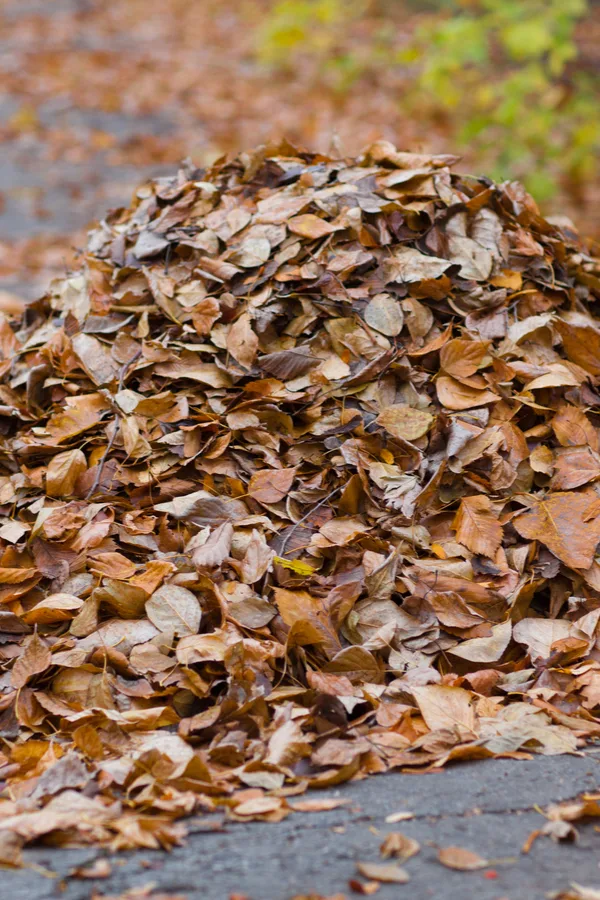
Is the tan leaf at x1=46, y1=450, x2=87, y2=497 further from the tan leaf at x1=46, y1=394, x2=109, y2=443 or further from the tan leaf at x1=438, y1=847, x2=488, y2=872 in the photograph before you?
the tan leaf at x1=438, y1=847, x2=488, y2=872

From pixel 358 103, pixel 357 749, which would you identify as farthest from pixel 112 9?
pixel 357 749

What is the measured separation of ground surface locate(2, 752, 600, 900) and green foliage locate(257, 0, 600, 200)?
3.46 meters

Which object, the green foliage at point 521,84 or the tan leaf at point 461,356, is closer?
the tan leaf at point 461,356

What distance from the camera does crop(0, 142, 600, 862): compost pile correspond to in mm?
1699

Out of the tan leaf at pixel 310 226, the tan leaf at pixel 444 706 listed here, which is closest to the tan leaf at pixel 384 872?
the tan leaf at pixel 444 706

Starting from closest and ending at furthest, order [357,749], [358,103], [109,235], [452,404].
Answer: [357,749], [452,404], [109,235], [358,103]

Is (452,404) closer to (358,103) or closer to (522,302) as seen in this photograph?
(522,302)

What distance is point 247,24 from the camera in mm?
11812

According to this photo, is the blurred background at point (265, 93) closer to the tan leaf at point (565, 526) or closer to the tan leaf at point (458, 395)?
the tan leaf at point (458, 395)

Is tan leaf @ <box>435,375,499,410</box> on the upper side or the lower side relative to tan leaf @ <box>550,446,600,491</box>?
upper

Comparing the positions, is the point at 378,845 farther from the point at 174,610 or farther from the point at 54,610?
the point at 54,610

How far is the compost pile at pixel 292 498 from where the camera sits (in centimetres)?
170

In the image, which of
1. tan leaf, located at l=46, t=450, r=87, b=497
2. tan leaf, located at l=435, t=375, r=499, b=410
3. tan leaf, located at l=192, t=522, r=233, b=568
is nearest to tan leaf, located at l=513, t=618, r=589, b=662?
tan leaf, located at l=435, t=375, r=499, b=410

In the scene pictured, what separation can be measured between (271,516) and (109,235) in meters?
1.21
